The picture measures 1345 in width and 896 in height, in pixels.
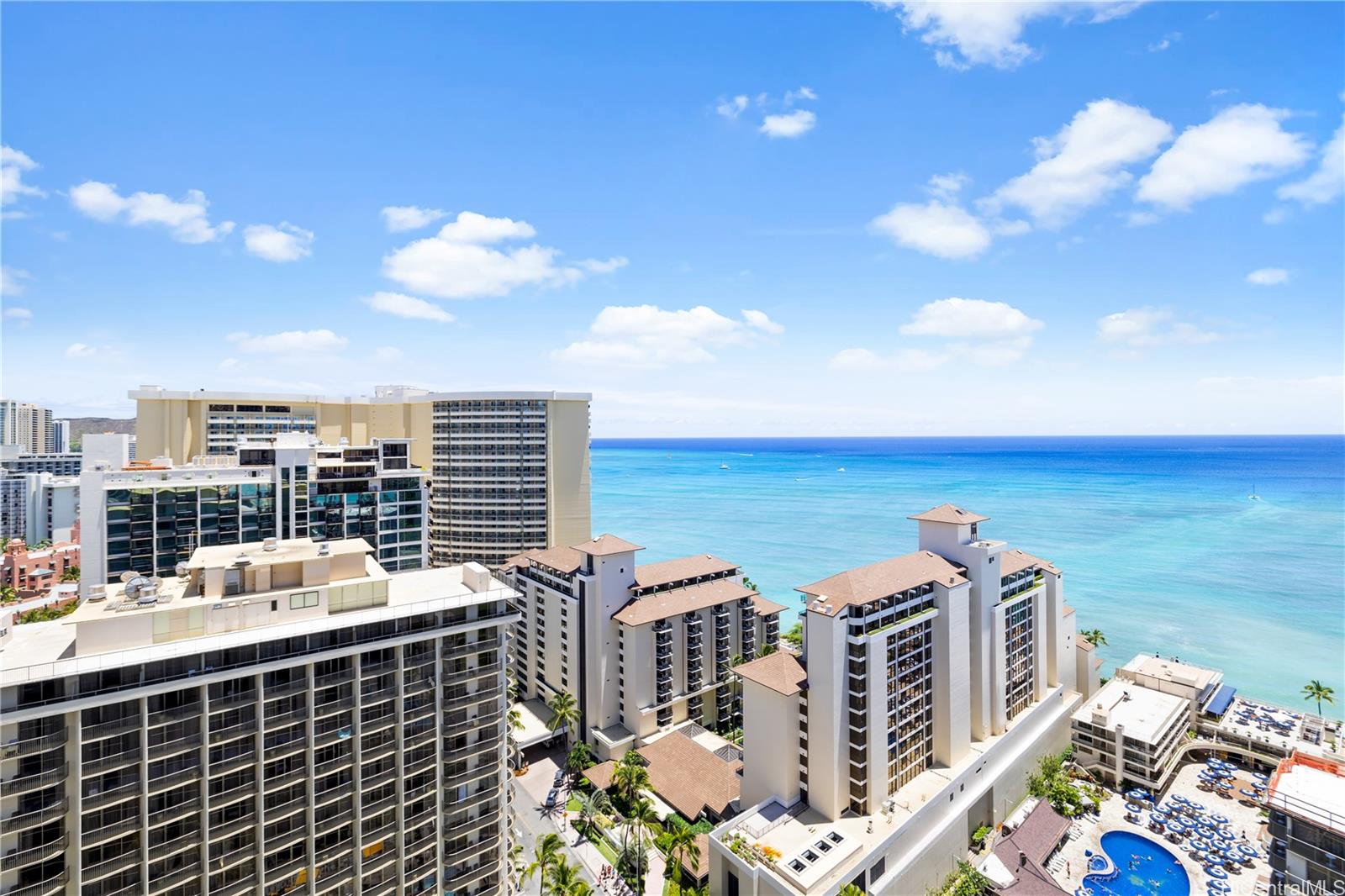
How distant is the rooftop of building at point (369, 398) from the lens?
2260 inches

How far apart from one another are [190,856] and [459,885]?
10280mm

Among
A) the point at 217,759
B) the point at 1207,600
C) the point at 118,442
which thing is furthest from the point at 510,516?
the point at 1207,600

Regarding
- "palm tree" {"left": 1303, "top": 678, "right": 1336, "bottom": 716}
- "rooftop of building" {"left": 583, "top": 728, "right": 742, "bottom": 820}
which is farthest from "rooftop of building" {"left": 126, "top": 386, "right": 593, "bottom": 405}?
"palm tree" {"left": 1303, "top": 678, "right": 1336, "bottom": 716}

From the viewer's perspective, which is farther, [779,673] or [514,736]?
[514,736]

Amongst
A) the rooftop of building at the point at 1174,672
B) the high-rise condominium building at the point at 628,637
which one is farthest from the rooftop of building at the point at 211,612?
the rooftop of building at the point at 1174,672

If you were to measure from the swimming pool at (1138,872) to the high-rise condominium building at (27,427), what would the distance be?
7427 inches

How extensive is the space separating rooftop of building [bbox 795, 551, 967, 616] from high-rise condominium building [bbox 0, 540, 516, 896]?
1751 cm

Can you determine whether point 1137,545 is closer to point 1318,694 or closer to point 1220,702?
point 1318,694

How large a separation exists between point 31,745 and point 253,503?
1115 inches

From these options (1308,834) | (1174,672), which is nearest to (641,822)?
(1308,834)

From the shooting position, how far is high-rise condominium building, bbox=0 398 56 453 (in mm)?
133250

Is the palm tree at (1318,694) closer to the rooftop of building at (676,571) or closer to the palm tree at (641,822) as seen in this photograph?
the rooftop of building at (676,571)

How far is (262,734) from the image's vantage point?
2169 cm

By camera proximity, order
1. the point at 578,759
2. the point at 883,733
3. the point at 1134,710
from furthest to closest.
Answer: the point at 1134,710 < the point at 578,759 < the point at 883,733
